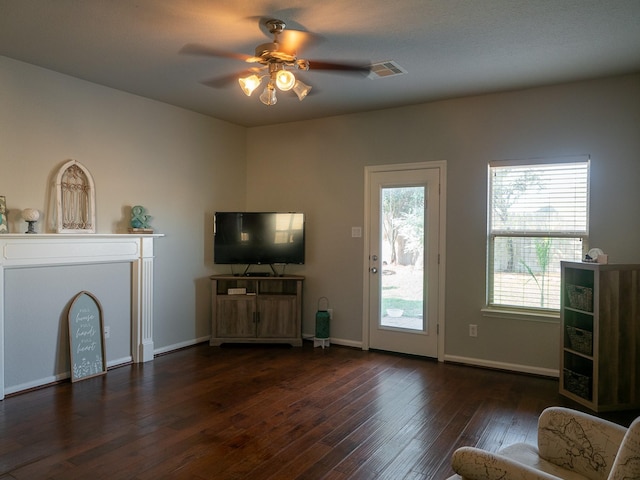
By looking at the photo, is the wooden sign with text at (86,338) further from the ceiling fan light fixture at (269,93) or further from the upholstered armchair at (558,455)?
the upholstered armchair at (558,455)

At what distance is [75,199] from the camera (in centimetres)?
398

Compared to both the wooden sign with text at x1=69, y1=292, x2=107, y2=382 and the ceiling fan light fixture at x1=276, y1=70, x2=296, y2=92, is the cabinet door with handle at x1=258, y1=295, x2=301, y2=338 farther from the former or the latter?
the ceiling fan light fixture at x1=276, y1=70, x2=296, y2=92

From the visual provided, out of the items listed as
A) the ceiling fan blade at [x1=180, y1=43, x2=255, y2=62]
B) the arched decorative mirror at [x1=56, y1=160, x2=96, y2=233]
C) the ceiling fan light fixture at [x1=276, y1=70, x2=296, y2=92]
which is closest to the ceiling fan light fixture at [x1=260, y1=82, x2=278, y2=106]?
the ceiling fan light fixture at [x1=276, y1=70, x2=296, y2=92]

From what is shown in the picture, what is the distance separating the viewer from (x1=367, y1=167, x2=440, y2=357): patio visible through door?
4.66 meters

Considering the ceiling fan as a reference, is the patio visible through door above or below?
below

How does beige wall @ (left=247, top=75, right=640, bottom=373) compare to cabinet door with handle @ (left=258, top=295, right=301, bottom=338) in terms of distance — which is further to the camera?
cabinet door with handle @ (left=258, top=295, right=301, bottom=338)

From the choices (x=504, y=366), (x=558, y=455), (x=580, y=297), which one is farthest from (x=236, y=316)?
(x=558, y=455)

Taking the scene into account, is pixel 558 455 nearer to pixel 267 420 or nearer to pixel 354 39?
pixel 267 420

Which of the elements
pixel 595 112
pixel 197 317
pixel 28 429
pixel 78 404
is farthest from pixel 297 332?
pixel 595 112

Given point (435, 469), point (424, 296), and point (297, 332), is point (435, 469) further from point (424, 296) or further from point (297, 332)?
point (297, 332)

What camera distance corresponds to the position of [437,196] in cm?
462

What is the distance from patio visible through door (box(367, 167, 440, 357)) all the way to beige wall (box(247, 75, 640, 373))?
0.50ft

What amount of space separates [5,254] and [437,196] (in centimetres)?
392

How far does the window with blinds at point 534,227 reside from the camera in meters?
4.00
